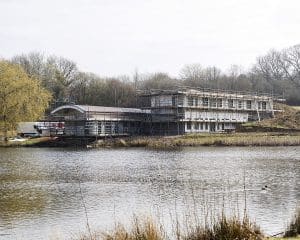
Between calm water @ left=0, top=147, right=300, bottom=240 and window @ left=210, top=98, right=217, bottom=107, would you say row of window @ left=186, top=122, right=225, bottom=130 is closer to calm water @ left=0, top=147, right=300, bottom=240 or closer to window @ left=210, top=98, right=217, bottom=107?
window @ left=210, top=98, right=217, bottom=107

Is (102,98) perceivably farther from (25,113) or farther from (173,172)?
(173,172)

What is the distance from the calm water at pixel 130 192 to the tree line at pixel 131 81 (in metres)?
65.9

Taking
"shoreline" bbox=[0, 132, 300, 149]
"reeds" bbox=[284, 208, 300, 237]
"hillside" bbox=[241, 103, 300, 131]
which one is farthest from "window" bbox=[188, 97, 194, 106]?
"reeds" bbox=[284, 208, 300, 237]

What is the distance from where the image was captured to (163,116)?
8156cm

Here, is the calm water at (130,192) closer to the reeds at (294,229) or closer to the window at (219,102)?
the reeds at (294,229)

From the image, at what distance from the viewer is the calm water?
58.9 ft

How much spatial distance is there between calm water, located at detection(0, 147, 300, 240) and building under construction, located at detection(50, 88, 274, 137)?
3452 cm

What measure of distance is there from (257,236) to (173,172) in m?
21.2

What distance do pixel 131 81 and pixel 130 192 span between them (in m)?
104

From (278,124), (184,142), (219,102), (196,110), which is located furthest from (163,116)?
(278,124)

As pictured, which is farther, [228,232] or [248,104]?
[248,104]

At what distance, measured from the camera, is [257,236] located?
41.1 ft

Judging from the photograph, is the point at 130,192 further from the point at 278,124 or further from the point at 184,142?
the point at 278,124

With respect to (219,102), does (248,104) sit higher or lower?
lower
